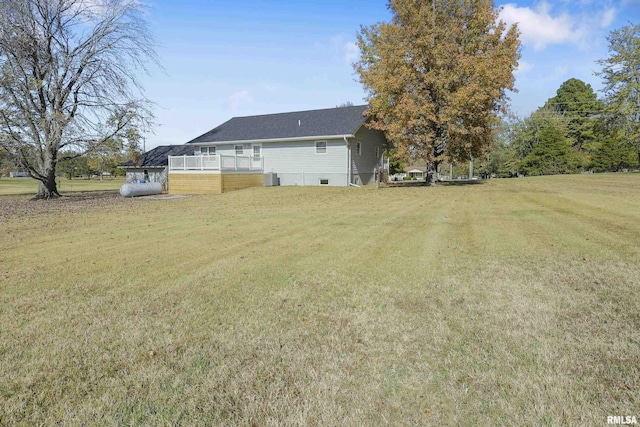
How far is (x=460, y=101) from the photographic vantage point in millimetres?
19484

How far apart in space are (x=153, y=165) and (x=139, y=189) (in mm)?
9529

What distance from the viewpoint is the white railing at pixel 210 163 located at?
21531 mm

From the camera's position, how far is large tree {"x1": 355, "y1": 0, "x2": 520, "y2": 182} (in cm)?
2016

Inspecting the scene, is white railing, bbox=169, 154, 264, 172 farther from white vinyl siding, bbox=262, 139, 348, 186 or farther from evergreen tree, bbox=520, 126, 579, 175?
evergreen tree, bbox=520, 126, 579, 175

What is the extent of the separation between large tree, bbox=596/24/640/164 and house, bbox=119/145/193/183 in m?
40.9

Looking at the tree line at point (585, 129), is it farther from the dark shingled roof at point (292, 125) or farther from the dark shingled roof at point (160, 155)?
the dark shingled roof at point (160, 155)

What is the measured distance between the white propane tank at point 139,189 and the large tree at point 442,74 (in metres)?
15.8

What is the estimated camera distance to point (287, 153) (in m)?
26.2

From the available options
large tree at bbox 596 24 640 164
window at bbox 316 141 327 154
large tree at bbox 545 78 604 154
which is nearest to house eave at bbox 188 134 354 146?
window at bbox 316 141 327 154

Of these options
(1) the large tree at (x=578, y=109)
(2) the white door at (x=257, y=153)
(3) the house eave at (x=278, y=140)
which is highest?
(1) the large tree at (x=578, y=109)

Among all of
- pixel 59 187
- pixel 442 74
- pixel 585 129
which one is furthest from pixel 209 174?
pixel 585 129

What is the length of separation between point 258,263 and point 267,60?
49.1 feet

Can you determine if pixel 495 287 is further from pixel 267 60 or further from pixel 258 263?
pixel 267 60

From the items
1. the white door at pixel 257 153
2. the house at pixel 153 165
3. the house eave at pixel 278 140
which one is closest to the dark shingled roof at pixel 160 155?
the house at pixel 153 165
